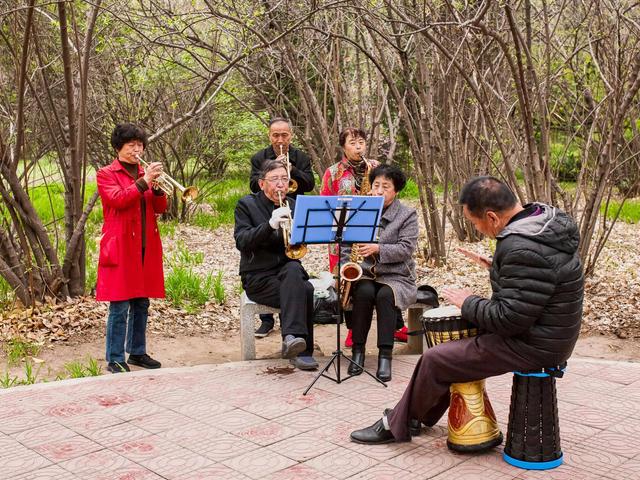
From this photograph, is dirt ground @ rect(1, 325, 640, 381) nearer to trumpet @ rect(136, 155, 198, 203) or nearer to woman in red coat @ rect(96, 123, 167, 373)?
woman in red coat @ rect(96, 123, 167, 373)

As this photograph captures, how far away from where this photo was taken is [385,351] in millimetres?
5613

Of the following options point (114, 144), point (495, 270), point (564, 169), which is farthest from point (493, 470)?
point (564, 169)

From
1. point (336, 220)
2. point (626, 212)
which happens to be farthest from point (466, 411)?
point (626, 212)

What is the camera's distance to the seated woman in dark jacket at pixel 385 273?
567 centimetres

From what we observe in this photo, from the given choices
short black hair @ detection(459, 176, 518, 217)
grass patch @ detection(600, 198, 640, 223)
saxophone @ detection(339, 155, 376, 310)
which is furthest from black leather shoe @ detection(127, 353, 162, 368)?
grass patch @ detection(600, 198, 640, 223)

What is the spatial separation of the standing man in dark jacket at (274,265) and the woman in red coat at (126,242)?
2.26 feet

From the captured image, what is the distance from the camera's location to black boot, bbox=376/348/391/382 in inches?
213

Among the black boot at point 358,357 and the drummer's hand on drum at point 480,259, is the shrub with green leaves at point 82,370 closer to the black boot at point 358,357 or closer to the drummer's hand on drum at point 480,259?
the black boot at point 358,357

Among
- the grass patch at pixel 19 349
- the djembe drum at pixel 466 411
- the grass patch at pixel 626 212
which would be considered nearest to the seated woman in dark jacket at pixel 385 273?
the djembe drum at pixel 466 411

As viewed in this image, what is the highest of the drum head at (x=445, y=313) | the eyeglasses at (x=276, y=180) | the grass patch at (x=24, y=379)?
the eyeglasses at (x=276, y=180)

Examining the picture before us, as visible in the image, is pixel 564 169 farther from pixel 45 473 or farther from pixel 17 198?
pixel 45 473

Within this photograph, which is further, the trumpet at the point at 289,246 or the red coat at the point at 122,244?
the red coat at the point at 122,244

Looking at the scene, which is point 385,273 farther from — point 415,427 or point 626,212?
point 626,212

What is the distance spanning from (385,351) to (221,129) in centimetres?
910
